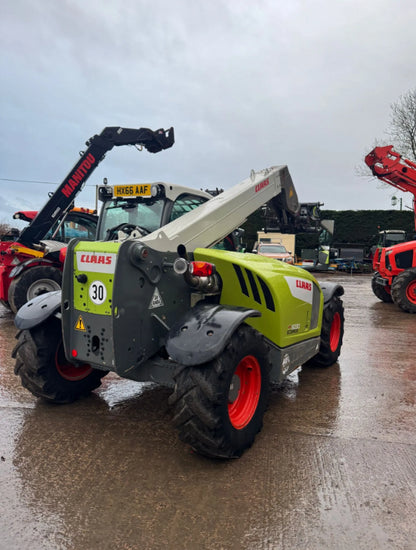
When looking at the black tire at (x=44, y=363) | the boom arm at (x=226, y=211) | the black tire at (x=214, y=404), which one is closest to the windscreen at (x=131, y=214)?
the boom arm at (x=226, y=211)

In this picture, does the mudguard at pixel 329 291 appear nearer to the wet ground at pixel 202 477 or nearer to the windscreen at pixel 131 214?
the wet ground at pixel 202 477

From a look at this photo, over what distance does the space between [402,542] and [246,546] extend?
0.82 metres

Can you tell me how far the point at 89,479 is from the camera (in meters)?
2.77

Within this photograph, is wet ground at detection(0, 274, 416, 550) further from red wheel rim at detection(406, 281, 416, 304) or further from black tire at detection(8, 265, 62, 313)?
red wheel rim at detection(406, 281, 416, 304)

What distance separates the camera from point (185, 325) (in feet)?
9.89

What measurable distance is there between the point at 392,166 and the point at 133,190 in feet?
35.2

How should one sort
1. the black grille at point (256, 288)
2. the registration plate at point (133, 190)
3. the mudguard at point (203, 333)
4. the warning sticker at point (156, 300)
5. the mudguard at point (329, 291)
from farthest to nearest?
1. the mudguard at point (329, 291)
2. the registration plate at point (133, 190)
3. the black grille at point (256, 288)
4. the warning sticker at point (156, 300)
5. the mudguard at point (203, 333)

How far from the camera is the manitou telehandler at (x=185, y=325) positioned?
2.86 meters

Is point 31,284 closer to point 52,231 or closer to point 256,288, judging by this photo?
point 52,231

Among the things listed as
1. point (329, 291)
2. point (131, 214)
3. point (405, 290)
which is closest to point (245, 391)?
point (131, 214)

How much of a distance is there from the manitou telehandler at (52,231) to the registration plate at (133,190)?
4153 mm

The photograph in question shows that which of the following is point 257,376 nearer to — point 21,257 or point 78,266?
point 78,266

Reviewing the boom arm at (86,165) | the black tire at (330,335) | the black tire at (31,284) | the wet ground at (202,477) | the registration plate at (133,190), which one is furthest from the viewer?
the boom arm at (86,165)

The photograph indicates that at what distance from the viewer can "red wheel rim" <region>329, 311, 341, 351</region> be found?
5.42 metres
